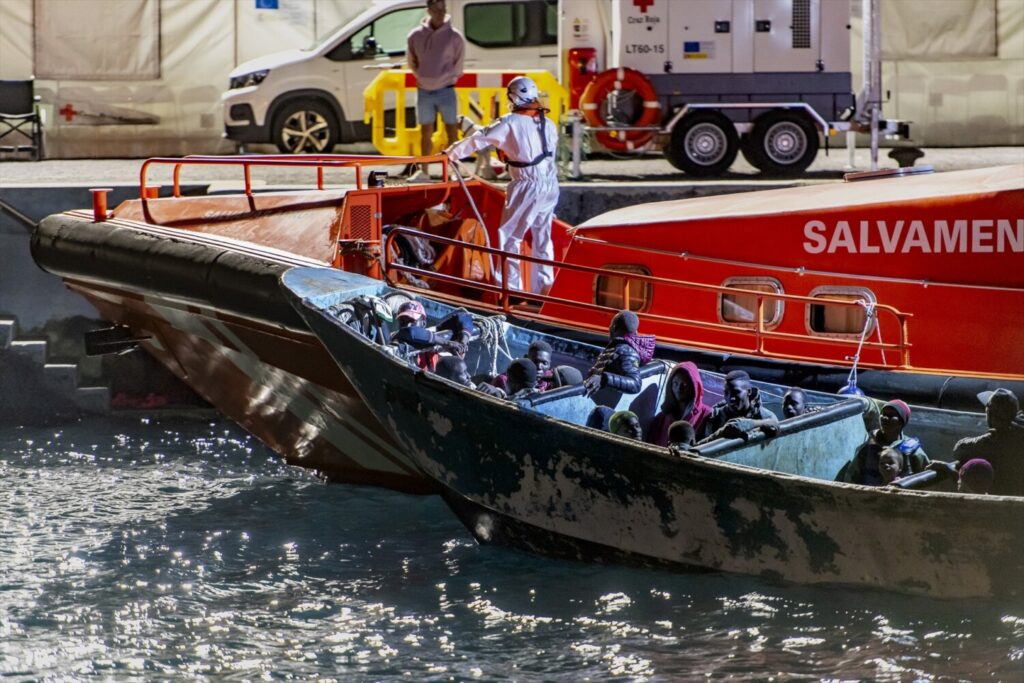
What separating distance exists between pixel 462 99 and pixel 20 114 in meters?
5.85

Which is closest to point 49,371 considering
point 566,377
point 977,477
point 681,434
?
point 566,377

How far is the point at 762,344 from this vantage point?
9.81 m

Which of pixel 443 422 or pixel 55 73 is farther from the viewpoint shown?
pixel 55 73

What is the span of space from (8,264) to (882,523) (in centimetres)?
806

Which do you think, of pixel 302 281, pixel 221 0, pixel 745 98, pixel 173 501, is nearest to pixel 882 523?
pixel 302 281

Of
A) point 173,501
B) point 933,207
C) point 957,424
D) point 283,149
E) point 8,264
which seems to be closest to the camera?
point 957,424

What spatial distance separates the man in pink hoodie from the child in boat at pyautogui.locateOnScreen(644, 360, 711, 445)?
5.86 meters

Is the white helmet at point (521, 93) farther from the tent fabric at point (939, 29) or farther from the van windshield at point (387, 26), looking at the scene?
the tent fabric at point (939, 29)

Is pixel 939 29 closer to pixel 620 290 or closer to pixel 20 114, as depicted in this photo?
pixel 620 290

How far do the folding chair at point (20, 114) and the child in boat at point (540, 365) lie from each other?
424 inches

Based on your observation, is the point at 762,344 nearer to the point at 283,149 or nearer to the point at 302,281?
the point at 302,281

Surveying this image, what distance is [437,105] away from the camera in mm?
14414

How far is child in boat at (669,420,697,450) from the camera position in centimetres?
809

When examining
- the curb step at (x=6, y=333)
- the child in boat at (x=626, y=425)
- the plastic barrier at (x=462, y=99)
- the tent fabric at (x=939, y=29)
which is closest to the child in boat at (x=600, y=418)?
the child in boat at (x=626, y=425)
